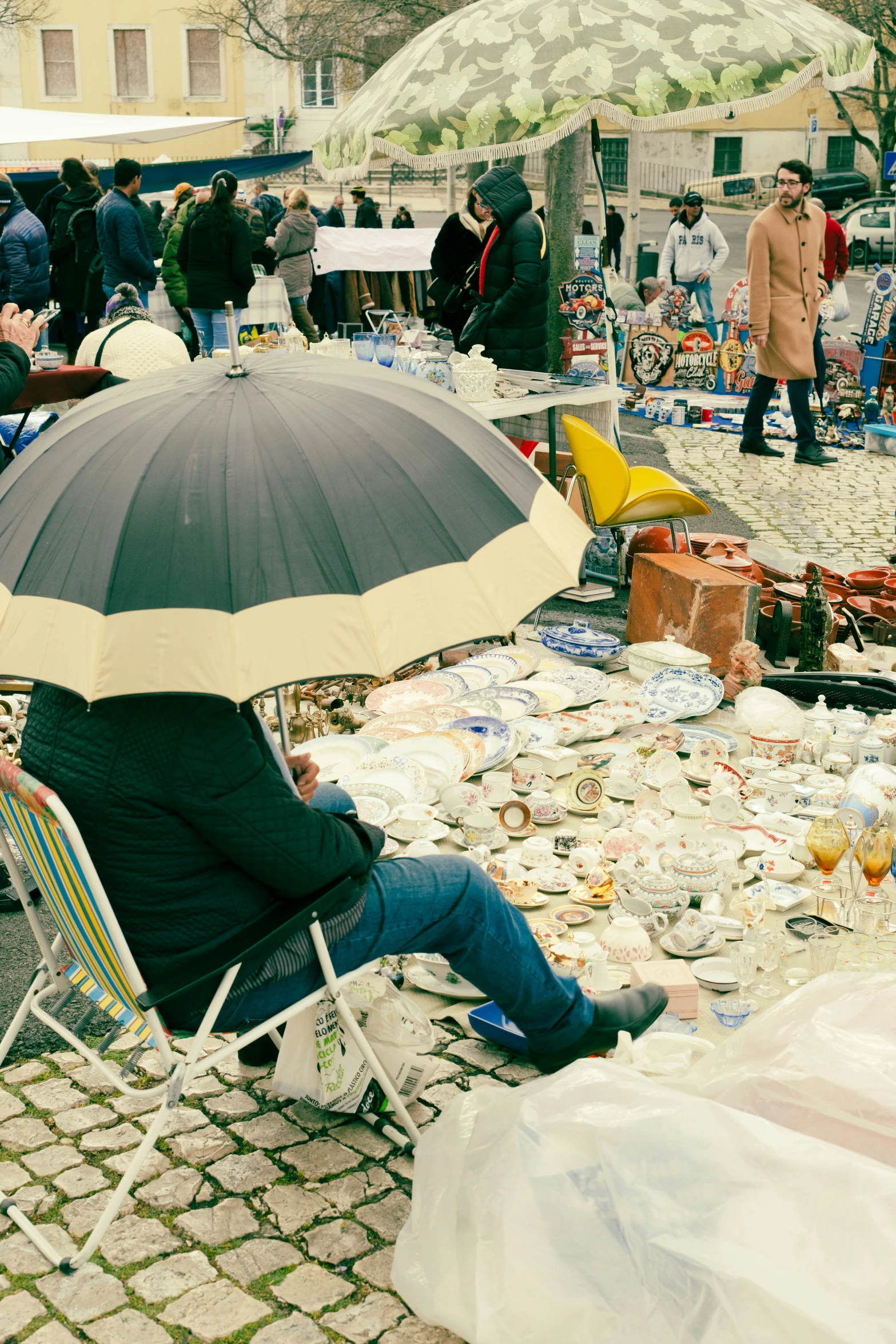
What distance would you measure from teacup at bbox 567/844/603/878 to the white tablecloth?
29.1 feet

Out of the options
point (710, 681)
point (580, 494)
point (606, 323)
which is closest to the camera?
point (710, 681)

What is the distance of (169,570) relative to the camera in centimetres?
221

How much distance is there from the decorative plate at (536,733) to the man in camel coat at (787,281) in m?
5.28

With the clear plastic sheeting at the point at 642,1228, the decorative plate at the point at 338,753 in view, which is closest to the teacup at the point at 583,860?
the decorative plate at the point at 338,753

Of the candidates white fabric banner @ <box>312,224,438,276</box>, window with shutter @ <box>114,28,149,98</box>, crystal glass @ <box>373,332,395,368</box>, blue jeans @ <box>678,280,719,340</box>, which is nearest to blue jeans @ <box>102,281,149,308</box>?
white fabric banner @ <box>312,224,438,276</box>

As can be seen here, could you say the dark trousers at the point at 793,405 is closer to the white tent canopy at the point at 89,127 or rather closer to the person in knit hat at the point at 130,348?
the person in knit hat at the point at 130,348

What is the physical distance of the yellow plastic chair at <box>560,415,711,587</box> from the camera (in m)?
6.36

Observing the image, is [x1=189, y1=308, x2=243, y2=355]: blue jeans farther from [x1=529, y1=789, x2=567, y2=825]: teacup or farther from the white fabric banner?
[x1=529, y1=789, x2=567, y2=825]: teacup

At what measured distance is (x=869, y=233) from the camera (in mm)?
22922

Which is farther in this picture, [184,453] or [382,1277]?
[382,1277]

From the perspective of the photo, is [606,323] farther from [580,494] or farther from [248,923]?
[248,923]

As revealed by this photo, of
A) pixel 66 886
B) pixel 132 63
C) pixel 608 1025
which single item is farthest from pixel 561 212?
pixel 132 63

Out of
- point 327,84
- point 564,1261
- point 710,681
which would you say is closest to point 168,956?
point 564,1261

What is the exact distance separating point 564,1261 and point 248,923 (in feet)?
2.78
